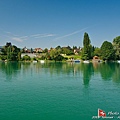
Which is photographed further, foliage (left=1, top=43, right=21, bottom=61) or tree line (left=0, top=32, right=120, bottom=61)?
foliage (left=1, top=43, right=21, bottom=61)

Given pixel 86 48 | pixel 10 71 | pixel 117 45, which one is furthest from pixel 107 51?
pixel 10 71

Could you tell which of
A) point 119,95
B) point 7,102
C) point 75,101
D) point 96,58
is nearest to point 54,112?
point 75,101

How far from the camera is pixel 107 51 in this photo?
97250mm

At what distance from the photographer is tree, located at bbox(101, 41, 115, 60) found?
3836 inches

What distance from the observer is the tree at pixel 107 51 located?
97438 millimetres

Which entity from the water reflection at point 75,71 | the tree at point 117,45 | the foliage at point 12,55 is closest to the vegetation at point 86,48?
the tree at point 117,45

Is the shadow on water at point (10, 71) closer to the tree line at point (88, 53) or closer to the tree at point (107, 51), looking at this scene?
the tree line at point (88, 53)

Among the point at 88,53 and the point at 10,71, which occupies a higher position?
the point at 88,53

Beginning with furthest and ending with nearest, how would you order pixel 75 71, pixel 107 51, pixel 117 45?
pixel 117 45 < pixel 107 51 < pixel 75 71

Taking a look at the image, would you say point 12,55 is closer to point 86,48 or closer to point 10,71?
point 86,48

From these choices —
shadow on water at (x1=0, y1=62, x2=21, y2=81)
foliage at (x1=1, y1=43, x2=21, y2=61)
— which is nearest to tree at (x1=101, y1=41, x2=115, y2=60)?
foliage at (x1=1, y1=43, x2=21, y2=61)

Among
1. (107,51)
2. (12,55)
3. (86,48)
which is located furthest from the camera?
(12,55)

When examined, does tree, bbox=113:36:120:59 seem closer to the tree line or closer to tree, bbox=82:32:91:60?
the tree line

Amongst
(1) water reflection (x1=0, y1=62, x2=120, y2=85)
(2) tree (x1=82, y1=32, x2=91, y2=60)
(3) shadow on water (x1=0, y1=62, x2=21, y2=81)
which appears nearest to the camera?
(1) water reflection (x1=0, y1=62, x2=120, y2=85)
